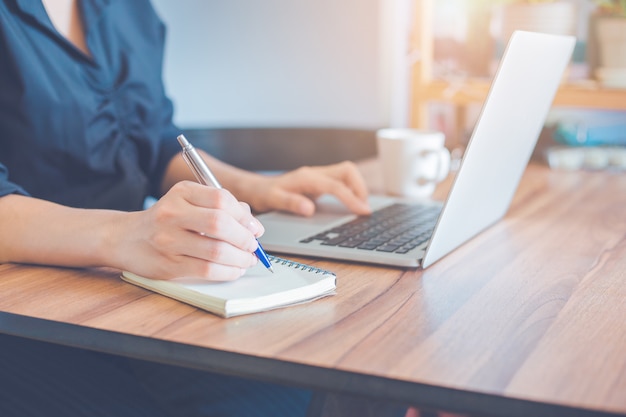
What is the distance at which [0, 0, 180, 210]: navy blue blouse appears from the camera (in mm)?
1042

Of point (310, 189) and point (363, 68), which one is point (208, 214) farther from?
point (363, 68)

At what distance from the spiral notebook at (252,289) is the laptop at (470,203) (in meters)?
0.12

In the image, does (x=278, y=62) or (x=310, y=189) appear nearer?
(x=310, y=189)

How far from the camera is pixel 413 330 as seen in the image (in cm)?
62

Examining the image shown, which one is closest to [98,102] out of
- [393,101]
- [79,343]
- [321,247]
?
[321,247]

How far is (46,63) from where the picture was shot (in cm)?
107

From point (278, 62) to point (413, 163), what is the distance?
4.26ft

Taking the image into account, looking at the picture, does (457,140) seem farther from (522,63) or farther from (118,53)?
(522,63)

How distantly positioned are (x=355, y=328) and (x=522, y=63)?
1.24 feet

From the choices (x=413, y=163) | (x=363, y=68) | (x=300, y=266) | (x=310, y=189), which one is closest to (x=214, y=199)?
(x=300, y=266)

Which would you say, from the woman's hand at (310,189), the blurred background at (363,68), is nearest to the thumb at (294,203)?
the woman's hand at (310,189)

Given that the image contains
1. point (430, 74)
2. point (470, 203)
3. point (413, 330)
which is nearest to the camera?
point (413, 330)

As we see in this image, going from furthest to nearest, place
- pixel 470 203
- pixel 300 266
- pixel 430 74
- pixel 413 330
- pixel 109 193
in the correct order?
pixel 430 74 → pixel 109 193 → pixel 470 203 → pixel 300 266 → pixel 413 330

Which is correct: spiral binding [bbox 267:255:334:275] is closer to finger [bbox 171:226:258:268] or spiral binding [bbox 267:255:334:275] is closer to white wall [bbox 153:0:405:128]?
finger [bbox 171:226:258:268]
